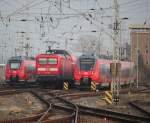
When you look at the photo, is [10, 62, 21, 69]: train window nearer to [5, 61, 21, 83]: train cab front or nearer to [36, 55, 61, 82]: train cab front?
[5, 61, 21, 83]: train cab front

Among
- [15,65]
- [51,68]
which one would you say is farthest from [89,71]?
[15,65]

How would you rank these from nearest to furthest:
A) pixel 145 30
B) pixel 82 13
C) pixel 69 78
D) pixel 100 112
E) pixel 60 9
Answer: pixel 100 112 < pixel 60 9 < pixel 82 13 < pixel 69 78 < pixel 145 30

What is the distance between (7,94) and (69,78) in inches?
477

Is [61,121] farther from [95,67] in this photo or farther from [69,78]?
[69,78]

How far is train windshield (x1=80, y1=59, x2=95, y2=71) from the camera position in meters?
38.5

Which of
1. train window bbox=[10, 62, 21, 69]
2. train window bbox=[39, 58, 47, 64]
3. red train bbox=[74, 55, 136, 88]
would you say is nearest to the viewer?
red train bbox=[74, 55, 136, 88]

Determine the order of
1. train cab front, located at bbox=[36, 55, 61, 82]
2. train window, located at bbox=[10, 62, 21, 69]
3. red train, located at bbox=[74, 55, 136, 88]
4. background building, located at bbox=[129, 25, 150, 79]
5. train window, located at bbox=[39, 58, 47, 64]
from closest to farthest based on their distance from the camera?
1. red train, located at bbox=[74, 55, 136, 88]
2. train cab front, located at bbox=[36, 55, 61, 82]
3. train window, located at bbox=[39, 58, 47, 64]
4. train window, located at bbox=[10, 62, 21, 69]
5. background building, located at bbox=[129, 25, 150, 79]

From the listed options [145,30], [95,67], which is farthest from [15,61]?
[145,30]

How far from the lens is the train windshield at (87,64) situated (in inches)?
1516

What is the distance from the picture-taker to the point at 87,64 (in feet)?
127

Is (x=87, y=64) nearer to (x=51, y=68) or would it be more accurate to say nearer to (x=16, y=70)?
(x=51, y=68)

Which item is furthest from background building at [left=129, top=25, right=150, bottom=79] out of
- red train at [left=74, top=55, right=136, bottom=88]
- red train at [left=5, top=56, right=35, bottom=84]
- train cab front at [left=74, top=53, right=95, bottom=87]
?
train cab front at [left=74, top=53, right=95, bottom=87]

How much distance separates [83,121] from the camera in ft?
52.9

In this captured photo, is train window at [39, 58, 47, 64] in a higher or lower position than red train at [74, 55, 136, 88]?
higher
